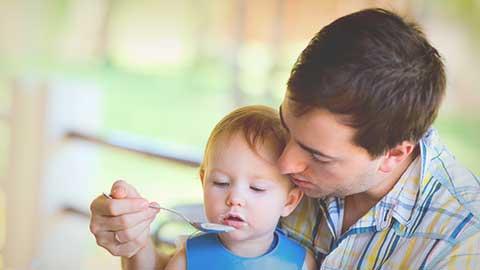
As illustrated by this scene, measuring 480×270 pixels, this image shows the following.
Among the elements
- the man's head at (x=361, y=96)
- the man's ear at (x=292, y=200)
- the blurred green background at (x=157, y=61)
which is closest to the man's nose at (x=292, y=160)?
the man's head at (x=361, y=96)

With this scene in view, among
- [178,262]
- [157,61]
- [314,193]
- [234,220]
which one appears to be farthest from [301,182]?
[157,61]

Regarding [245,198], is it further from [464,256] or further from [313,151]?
[464,256]

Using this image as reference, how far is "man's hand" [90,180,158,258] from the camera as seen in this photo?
1214 millimetres

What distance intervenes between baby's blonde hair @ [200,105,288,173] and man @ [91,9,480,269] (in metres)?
0.07

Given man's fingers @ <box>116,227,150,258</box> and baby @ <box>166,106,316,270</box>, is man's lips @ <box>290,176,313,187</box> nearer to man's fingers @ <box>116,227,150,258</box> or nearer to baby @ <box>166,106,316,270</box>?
baby @ <box>166,106,316,270</box>

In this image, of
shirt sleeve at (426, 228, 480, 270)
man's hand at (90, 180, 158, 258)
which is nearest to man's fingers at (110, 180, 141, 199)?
man's hand at (90, 180, 158, 258)

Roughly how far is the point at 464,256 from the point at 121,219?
0.53 m

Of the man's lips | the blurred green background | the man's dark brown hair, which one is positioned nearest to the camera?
the man's dark brown hair

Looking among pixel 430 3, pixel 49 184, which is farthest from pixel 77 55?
pixel 430 3

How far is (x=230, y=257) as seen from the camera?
4.37 ft

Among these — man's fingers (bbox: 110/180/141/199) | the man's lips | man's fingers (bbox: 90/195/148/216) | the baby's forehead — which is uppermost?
the baby's forehead

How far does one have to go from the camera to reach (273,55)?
274cm

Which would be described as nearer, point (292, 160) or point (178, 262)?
point (292, 160)

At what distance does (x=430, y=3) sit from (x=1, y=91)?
1869mm
